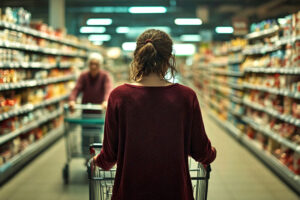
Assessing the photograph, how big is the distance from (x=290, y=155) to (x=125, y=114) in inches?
147

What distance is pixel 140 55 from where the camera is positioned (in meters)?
1.65

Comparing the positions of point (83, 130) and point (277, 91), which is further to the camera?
point (277, 91)

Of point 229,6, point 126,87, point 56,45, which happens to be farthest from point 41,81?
point 229,6

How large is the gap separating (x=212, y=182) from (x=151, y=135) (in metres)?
2.23

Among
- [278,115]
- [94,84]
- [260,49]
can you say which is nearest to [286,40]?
[278,115]

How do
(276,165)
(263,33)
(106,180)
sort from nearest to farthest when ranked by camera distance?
Answer: (106,180) < (276,165) < (263,33)

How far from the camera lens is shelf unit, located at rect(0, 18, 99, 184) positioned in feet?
14.9

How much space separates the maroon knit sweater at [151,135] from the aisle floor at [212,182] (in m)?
1.85

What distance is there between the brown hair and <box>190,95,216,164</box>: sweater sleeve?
24 centimetres

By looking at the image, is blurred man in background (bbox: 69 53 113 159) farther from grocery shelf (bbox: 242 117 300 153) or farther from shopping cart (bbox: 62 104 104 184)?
grocery shelf (bbox: 242 117 300 153)

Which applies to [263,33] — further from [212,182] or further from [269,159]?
[212,182]

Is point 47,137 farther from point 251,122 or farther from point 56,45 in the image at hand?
point 251,122

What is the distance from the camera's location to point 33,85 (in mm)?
5711

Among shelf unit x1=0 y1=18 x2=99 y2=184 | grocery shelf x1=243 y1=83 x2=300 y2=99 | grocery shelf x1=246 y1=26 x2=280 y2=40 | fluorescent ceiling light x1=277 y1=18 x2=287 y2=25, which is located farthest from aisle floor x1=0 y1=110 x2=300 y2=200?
fluorescent ceiling light x1=277 y1=18 x2=287 y2=25
